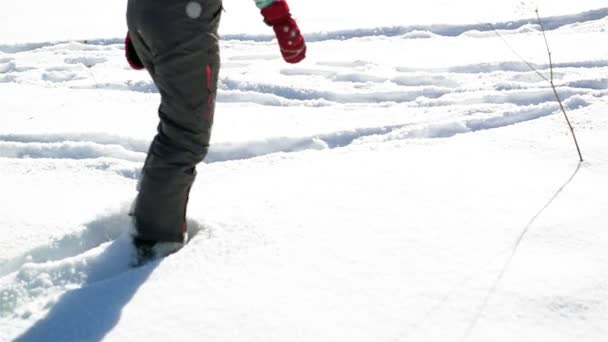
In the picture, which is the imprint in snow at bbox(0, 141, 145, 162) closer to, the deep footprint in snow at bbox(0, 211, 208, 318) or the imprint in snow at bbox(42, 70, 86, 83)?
the deep footprint in snow at bbox(0, 211, 208, 318)

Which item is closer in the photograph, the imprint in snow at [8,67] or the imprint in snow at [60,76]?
the imprint in snow at [60,76]

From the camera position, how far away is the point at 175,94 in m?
1.65

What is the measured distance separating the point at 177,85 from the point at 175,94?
0.03 metres

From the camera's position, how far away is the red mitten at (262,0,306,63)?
1703mm

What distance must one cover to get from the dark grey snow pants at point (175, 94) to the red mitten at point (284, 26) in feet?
0.48

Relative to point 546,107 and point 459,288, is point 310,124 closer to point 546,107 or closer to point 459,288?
point 546,107

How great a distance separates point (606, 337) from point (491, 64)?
2698mm

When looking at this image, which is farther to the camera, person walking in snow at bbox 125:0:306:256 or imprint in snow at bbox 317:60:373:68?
imprint in snow at bbox 317:60:373:68

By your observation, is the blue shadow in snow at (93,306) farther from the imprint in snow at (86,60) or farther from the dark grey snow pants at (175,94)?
the imprint in snow at (86,60)

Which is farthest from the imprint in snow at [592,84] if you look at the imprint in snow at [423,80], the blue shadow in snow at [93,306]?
the blue shadow in snow at [93,306]

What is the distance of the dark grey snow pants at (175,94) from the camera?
5.30ft

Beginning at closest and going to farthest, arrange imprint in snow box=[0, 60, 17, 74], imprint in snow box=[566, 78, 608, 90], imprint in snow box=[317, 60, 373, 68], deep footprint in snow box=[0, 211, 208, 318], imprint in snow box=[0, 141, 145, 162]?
deep footprint in snow box=[0, 211, 208, 318]
imprint in snow box=[0, 141, 145, 162]
imprint in snow box=[566, 78, 608, 90]
imprint in snow box=[317, 60, 373, 68]
imprint in snow box=[0, 60, 17, 74]

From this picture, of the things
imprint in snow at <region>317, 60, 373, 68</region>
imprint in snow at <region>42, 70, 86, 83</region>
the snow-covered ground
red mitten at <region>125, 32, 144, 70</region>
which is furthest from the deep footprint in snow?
imprint in snow at <region>42, 70, 86, 83</region>

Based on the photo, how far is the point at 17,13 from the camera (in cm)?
677
